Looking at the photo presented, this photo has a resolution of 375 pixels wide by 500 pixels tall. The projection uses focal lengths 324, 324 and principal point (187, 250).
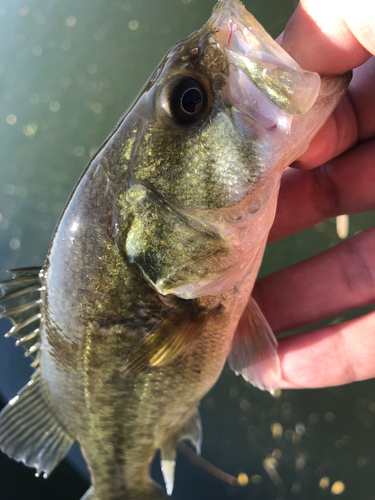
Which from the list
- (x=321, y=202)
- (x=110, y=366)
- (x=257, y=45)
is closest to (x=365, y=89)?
(x=321, y=202)

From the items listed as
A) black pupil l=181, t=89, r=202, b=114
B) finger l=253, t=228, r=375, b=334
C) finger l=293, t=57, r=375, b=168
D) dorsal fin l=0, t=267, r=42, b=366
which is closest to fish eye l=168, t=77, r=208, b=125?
black pupil l=181, t=89, r=202, b=114

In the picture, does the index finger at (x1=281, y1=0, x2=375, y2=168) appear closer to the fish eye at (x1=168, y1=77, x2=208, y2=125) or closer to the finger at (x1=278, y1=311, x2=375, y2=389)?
the fish eye at (x1=168, y1=77, x2=208, y2=125)

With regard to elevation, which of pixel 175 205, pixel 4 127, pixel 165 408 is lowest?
pixel 165 408

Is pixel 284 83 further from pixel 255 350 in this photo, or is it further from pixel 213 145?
pixel 255 350

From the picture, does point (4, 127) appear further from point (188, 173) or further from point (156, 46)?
point (188, 173)

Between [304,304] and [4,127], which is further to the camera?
[4,127]

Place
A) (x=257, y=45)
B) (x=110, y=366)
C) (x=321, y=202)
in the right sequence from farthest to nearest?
(x=321, y=202), (x=110, y=366), (x=257, y=45)

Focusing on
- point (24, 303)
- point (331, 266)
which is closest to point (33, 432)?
point (24, 303)

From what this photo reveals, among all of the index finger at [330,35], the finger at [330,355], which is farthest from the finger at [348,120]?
the finger at [330,355]
